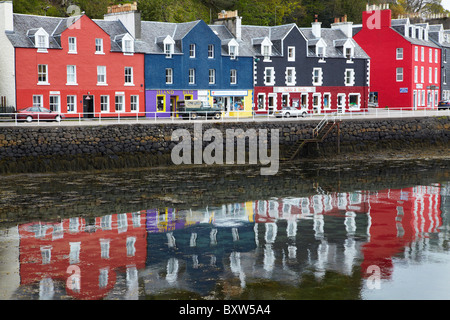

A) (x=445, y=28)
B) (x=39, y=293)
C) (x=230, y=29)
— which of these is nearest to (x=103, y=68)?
(x=230, y=29)

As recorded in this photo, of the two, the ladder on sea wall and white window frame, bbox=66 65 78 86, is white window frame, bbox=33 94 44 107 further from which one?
the ladder on sea wall

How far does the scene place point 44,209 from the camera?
23.2 m

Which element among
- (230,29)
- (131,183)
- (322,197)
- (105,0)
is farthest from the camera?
(105,0)

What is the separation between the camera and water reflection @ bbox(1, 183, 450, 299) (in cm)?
1443

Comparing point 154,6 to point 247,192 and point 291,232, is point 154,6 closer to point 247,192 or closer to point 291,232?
point 247,192

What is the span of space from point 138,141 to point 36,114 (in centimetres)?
669

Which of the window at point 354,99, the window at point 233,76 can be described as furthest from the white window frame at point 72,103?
the window at point 354,99

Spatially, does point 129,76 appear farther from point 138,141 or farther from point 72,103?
point 138,141

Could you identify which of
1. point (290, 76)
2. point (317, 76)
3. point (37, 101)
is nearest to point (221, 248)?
point (37, 101)

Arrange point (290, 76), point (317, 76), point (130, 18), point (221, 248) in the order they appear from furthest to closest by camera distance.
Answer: point (317, 76)
point (290, 76)
point (130, 18)
point (221, 248)

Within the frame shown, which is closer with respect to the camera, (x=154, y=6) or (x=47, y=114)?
(x=47, y=114)

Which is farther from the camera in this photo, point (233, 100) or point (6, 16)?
point (233, 100)

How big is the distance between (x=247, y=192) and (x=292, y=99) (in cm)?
2765

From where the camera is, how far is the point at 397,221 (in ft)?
69.4
